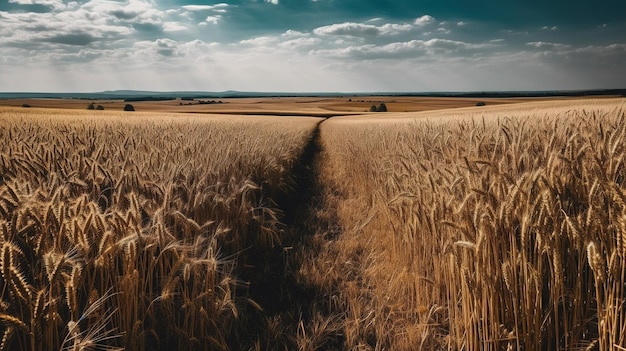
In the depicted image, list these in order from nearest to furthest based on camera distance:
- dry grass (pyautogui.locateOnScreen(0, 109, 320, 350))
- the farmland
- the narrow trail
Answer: dry grass (pyautogui.locateOnScreen(0, 109, 320, 350))
the farmland
the narrow trail

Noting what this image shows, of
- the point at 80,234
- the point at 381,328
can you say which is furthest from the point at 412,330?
the point at 80,234

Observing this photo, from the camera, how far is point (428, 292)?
→ 2736 mm

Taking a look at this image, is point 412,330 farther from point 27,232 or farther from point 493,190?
point 27,232

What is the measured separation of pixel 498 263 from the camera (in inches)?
75.9

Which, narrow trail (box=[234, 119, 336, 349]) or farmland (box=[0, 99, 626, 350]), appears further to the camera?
narrow trail (box=[234, 119, 336, 349])

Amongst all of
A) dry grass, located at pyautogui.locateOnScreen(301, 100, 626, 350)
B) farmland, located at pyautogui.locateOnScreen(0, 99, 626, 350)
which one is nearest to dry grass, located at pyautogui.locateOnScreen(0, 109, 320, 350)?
farmland, located at pyautogui.locateOnScreen(0, 99, 626, 350)

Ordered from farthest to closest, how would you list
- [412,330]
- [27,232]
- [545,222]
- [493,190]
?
[412,330], [493,190], [27,232], [545,222]

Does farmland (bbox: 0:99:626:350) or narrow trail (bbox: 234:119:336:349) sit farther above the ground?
farmland (bbox: 0:99:626:350)

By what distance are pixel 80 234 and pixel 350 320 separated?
1.67 m

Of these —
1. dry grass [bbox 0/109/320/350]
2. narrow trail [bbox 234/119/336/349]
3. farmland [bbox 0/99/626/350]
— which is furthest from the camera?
narrow trail [bbox 234/119/336/349]

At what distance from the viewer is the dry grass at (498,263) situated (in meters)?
1.68

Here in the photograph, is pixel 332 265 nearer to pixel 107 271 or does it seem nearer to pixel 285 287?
pixel 285 287

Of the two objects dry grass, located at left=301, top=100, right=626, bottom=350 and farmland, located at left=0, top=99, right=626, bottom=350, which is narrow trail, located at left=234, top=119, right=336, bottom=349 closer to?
farmland, located at left=0, top=99, right=626, bottom=350

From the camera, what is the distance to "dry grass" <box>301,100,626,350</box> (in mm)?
1685
